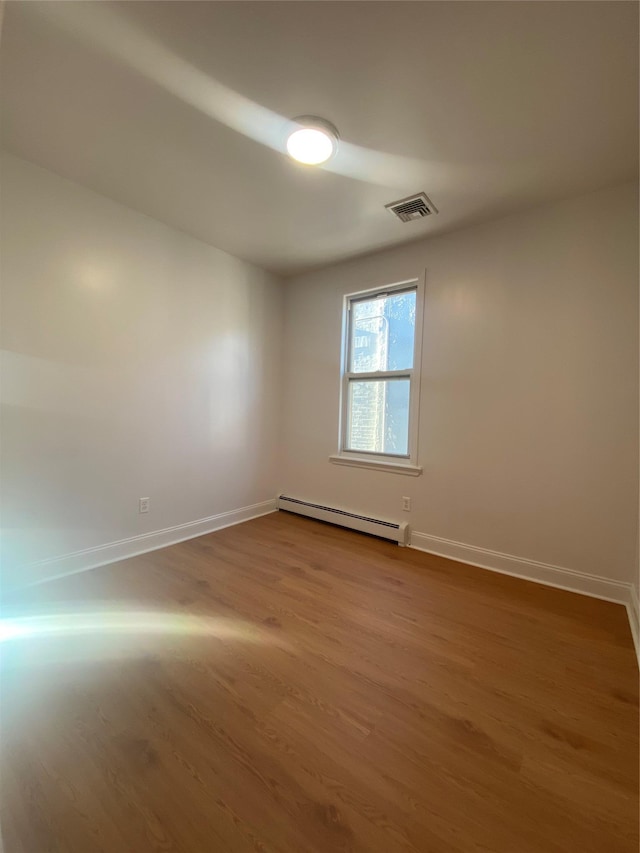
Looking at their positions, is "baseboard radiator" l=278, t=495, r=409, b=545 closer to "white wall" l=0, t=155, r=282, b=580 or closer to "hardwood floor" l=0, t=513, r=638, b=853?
"white wall" l=0, t=155, r=282, b=580

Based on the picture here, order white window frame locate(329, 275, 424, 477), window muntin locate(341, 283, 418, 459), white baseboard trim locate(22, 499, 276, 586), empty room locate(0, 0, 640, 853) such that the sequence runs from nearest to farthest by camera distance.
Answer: empty room locate(0, 0, 640, 853) < white baseboard trim locate(22, 499, 276, 586) < white window frame locate(329, 275, 424, 477) < window muntin locate(341, 283, 418, 459)

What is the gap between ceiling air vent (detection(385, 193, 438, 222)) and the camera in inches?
89.0

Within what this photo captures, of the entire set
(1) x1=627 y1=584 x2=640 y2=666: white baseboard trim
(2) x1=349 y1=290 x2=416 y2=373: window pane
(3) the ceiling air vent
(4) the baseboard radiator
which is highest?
(3) the ceiling air vent

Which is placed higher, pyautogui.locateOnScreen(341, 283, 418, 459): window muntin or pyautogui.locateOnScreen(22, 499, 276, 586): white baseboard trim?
pyautogui.locateOnScreen(341, 283, 418, 459): window muntin

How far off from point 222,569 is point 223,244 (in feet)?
8.83

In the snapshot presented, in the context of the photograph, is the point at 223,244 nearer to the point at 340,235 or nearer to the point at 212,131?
the point at 340,235

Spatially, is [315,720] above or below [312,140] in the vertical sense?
below

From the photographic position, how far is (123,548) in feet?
8.37

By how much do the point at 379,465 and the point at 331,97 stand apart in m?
2.47

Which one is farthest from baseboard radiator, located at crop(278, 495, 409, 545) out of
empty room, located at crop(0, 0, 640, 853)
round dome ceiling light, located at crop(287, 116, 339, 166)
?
round dome ceiling light, located at crop(287, 116, 339, 166)

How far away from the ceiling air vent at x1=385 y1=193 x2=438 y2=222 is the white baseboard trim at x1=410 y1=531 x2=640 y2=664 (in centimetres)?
246

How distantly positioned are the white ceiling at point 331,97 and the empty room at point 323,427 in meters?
0.01

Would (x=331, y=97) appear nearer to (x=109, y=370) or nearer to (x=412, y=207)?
(x=412, y=207)

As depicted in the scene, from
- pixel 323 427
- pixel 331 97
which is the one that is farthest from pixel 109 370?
pixel 331 97
